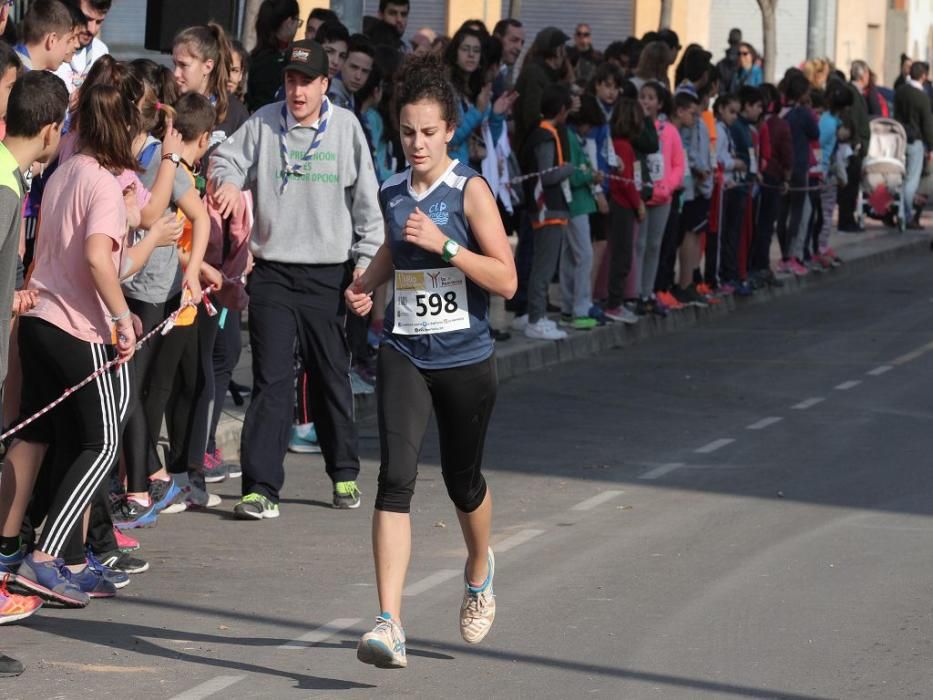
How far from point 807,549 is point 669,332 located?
9311 millimetres

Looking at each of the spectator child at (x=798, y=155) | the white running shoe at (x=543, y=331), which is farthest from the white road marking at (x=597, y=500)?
the spectator child at (x=798, y=155)

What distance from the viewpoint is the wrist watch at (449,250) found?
22.4 ft

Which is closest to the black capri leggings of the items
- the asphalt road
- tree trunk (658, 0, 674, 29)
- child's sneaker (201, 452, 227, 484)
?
the asphalt road

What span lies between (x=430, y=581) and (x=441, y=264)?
1828 millimetres

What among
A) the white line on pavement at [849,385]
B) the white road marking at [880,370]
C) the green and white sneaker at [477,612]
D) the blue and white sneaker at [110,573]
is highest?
the green and white sneaker at [477,612]

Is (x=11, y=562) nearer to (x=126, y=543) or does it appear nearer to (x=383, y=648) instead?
(x=126, y=543)

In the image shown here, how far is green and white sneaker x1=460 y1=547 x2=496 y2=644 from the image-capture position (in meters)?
7.01

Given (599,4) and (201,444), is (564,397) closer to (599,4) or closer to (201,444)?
(201,444)

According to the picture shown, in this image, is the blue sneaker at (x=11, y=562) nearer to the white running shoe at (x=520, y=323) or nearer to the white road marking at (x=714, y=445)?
the white road marking at (x=714, y=445)

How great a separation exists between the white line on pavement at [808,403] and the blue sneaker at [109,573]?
634 centimetres

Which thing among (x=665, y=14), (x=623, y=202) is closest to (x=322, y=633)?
(x=623, y=202)

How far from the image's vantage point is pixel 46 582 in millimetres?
7773

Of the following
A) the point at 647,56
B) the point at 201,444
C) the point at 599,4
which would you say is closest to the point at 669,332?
the point at 647,56

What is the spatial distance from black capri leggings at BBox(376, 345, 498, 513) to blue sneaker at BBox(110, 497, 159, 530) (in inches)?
105
